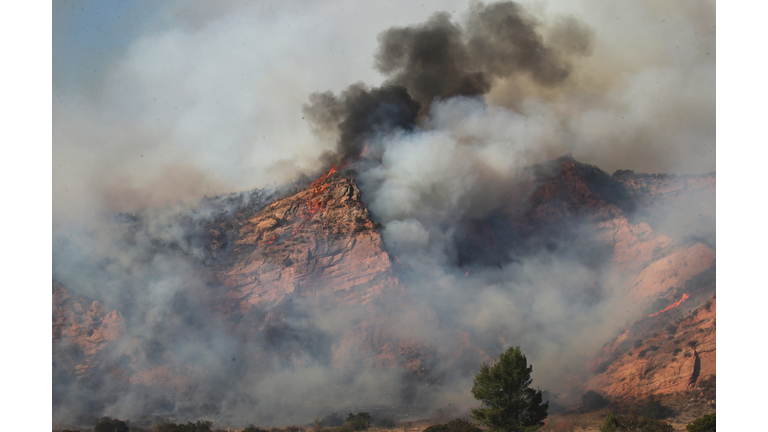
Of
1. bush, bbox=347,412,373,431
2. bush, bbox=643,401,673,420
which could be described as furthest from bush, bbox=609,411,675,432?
bush, bbox=347,412,373,431

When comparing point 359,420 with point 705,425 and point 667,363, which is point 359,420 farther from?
point 667,363

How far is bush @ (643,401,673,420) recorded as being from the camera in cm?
3938

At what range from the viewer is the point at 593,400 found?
4284 cm

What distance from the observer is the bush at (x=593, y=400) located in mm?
42562

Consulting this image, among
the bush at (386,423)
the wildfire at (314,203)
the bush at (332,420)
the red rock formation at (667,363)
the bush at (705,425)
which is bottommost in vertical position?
the bush at (386,423)

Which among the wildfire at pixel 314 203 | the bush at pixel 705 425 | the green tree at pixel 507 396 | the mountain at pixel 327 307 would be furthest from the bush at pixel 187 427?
the bush at pixel 705 425

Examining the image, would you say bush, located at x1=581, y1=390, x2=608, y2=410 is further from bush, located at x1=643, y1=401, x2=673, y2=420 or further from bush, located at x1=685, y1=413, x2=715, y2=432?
bush, located at x1=685, y1=413, x2=715, y2=432

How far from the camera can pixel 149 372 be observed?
153ft

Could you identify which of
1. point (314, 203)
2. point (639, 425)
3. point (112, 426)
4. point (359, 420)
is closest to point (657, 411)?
point (639, 425)

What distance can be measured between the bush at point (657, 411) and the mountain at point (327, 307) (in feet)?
6.92

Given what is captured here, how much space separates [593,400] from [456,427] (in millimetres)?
13942

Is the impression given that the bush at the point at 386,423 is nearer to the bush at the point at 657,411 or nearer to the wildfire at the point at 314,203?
the wildfire at the point at 314,203

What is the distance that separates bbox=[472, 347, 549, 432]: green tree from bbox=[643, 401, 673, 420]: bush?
15.8 metres

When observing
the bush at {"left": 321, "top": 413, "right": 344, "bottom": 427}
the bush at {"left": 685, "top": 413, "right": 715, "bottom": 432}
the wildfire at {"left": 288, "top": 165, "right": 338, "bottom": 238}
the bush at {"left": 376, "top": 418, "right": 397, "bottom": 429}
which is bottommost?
the bush at {"left": 376, "top": 418, "right": 397, "bottom": 429}
